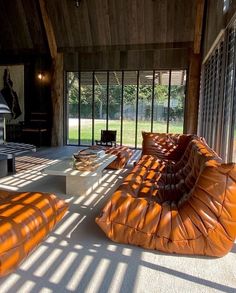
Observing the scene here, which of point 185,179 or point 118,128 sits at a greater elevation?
point 118,128

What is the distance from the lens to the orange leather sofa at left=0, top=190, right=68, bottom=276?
76.5 inches

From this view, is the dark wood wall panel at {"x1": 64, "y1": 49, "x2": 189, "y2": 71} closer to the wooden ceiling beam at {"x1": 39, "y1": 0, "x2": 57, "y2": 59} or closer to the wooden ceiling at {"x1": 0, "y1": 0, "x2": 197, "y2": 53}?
the wooden ceiling at {"x1": 0, "y1": 0, "x2": 197, "y2": 53}

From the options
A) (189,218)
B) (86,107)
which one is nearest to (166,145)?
(189,218)

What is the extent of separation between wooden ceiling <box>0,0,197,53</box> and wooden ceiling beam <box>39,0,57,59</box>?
0.17 m

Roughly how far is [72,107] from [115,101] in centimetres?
154

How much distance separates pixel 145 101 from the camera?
8.87 meters

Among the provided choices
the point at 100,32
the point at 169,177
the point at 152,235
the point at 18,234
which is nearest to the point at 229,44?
the point at 169,177

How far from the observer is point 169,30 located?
784 centimetres

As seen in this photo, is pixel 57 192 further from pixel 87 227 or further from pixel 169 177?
pixel 169 177

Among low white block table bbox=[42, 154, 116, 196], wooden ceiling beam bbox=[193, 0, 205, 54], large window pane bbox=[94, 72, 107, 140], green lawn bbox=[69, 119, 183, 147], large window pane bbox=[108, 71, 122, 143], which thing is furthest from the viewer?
large window pane bbox=[94, 72, 107, 140]

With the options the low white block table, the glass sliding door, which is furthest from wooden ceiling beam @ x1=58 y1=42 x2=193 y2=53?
the low white block table

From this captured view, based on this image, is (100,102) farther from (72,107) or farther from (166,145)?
(166,145)

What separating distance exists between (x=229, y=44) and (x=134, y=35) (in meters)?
4.48

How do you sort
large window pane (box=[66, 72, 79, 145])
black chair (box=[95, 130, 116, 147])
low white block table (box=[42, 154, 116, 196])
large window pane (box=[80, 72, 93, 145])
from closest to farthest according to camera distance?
low white block table (box=[42, 154, 116, 196])
black chair (box=[95, 130, 116, 147])
large window pane (box=[80, 72, 93, 145])
large window pane (box=[66, 72, 79, 145])
